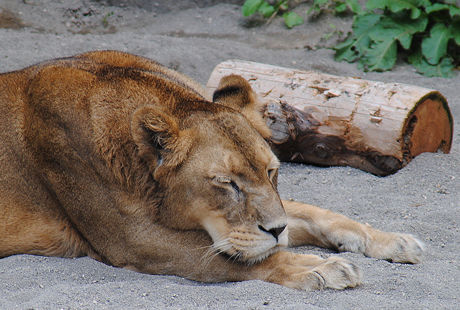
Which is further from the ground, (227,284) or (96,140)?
(96,140)

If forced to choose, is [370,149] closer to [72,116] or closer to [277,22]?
[72,116]

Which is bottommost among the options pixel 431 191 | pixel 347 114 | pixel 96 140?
pixel 431 191

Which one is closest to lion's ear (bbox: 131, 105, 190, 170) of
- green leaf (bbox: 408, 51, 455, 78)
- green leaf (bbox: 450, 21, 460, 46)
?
green leaf (bbox: 408, 51, 455, 78)

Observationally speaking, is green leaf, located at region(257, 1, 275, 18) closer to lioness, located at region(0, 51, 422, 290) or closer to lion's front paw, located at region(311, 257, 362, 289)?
lioness, located at region(0, 51, 422, 290)

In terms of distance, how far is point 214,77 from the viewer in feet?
21.8

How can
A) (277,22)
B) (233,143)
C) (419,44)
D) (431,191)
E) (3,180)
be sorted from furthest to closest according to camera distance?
1. (277,22)
2. (419,44)
3. (431,191)
4. (3,180)
5. (233,143)

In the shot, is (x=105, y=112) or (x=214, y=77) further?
(x=214, y=77)

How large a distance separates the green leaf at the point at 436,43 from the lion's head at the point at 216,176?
17.8 ft

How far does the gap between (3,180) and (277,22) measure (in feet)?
22.5

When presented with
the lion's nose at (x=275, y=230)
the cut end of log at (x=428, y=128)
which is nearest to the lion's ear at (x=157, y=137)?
the lion's nose at (x=275, y=230)

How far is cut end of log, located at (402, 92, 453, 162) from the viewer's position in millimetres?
5805

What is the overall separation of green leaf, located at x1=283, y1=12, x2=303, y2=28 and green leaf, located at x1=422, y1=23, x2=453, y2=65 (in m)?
2.15

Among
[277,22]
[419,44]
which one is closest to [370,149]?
[419,44]

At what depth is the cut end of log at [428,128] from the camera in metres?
5.80
